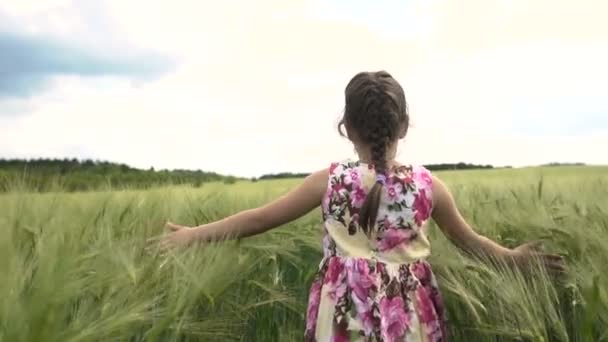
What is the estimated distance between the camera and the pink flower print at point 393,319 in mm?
2301

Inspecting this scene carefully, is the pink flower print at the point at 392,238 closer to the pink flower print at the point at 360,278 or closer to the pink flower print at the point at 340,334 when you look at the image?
the pink flower print at the point at 360,278

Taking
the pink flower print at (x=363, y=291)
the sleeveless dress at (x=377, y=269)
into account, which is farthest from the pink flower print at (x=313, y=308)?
the pink flower print at (x=363, y=291)

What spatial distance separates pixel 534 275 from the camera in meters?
2.39

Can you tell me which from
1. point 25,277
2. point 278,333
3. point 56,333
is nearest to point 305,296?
point 278,333

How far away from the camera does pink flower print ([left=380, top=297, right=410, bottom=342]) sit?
230 cm

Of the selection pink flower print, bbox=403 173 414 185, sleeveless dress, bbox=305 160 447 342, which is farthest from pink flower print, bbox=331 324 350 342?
pink flower print, bbox=403 173 414 185

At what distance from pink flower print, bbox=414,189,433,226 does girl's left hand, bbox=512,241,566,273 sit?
0.30m

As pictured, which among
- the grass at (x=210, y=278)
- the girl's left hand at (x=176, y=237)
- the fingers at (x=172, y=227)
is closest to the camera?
the grass at (x=210, y=278)

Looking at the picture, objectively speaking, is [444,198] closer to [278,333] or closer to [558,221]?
[558,221]

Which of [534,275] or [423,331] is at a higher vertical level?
[534,275]

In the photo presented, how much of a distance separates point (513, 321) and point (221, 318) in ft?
2.49

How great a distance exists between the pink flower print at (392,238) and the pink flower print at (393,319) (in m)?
0.15

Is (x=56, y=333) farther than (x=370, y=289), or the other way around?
(x=370, y=289)

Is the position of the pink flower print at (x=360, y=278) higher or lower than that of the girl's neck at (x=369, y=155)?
lower
